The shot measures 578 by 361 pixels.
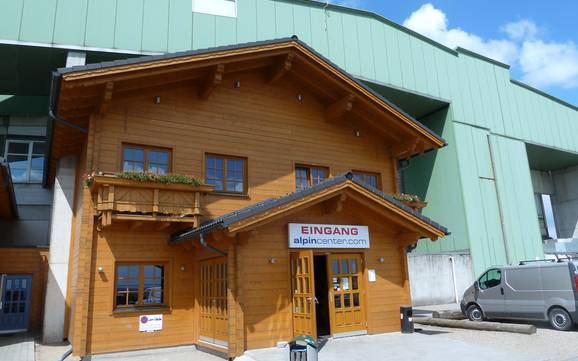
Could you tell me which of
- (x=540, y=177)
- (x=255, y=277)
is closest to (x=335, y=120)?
(x=255, y=277)

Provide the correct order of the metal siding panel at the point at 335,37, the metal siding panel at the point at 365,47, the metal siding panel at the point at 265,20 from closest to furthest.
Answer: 1. the metal siding panel at the point at 265,20
2. the metal siding panel at the point at 335,37
3. the metal siding panel at the point at 365,47

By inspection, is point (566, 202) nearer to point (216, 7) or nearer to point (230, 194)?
point (216, 7)

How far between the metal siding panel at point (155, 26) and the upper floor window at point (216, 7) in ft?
4.07

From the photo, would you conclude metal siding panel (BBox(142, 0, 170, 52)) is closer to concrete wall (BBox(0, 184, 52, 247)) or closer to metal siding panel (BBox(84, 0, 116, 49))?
metal siding panel (BBox(84, 0, 116, 49))

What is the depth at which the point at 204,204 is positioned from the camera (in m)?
12.2

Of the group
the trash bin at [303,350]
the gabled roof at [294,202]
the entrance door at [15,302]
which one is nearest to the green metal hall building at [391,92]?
the entrance door at [15,302]

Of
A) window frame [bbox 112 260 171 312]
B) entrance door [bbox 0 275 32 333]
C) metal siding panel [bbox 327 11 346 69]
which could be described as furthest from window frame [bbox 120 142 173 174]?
metal siding panel [bbox 327 11 346 69]

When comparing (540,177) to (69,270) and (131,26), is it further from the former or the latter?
(69,270)

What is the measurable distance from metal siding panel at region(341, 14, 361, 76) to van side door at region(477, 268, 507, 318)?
34.2 ft

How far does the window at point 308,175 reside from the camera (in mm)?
14180

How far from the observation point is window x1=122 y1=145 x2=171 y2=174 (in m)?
11.7

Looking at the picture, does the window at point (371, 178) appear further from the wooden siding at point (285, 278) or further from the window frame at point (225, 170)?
the window frame at point (225, 170)

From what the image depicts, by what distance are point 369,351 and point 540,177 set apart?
29.0 meters

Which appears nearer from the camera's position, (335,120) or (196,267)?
(196,267)
